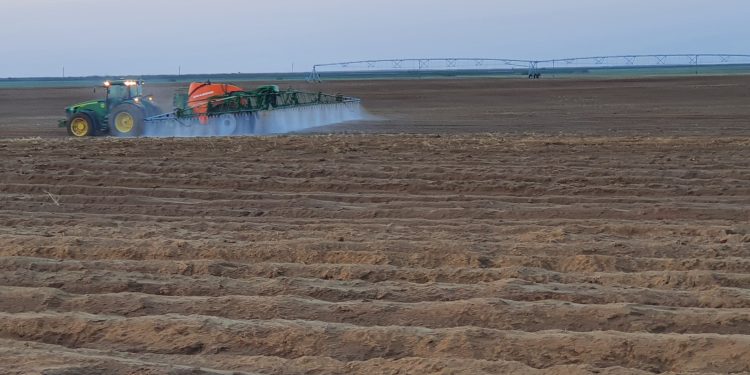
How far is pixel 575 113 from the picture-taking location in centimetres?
2862

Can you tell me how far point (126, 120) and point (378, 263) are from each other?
661 inches

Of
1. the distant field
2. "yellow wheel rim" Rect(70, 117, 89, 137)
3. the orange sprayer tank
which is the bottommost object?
"yellow wheel rim" Rect(70, 117, 89, 137)

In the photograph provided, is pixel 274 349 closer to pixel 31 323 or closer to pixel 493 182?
pixel 31 323

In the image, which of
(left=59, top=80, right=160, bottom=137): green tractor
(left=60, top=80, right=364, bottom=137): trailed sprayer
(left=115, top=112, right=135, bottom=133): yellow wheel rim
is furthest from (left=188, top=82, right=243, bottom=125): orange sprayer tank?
(left=115, top=112, right=135, bottom=133): yellow wheel rim

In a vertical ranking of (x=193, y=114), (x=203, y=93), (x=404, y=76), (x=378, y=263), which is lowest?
(x=378, y=263)

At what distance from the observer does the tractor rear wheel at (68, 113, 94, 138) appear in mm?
22656

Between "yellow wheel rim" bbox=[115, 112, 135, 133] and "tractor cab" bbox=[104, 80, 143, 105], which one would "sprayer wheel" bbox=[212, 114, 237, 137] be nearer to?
"yellow wheel rim" bbox=[115, 112, 135, 133]

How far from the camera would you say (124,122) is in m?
22.4

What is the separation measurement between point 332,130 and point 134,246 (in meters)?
15.4

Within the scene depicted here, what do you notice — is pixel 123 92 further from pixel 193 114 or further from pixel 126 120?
pixel 193 114

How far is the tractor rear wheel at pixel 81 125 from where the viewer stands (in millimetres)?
22656

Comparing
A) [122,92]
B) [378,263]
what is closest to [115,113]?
[122,92]

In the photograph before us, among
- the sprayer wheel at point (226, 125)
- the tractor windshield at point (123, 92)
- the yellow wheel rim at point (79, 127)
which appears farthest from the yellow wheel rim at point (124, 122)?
the sprayer wheel at point (226, 125)

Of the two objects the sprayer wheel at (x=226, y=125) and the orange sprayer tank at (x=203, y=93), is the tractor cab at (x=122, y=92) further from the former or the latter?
the sprayer wheel at (x=226, y=125)
